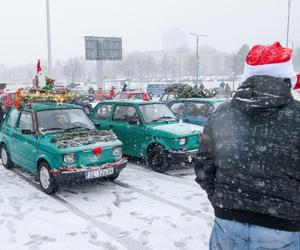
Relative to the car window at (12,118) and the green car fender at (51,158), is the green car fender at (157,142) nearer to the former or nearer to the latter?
the green car fender at (51,158)

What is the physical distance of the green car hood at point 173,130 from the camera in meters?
8.58

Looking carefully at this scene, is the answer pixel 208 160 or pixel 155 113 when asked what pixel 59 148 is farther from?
pixel 208 160

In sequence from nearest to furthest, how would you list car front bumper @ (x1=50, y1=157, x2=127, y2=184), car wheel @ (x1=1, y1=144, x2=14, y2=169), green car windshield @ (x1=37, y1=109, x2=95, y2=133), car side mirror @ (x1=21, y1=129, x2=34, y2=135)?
car front bumper @ (x1=50, y1=157, x2=127, y2=184) → car side mirror @ (x1=21, y1=129, x2=34, y2=135) → green car windshield @ (x1=37, y1=109, x2=95, y2=133) → car wheel @ (x1=1, y1=144, x2=14, y2=169)

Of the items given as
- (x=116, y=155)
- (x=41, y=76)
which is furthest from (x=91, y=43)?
(x=116, y=155)

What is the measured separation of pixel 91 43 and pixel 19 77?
527 feet

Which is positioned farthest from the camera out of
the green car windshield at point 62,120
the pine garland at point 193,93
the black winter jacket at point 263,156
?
the pine garland at point 193,93

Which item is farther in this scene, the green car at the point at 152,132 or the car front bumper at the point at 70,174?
the green car at the point at 152,132

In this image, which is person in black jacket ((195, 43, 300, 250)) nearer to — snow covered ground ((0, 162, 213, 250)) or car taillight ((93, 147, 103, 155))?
snow covered ground ((0, 162, 213, 250))

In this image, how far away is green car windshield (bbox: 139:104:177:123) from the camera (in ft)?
30.7

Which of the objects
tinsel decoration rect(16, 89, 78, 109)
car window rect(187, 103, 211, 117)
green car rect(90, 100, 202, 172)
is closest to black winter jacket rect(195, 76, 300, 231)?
green car rect(90, 100, 202, 172)

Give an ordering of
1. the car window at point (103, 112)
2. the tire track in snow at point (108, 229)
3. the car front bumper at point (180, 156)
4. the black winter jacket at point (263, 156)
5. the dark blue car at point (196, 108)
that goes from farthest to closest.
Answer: the dark blue car at point (196, 108) → the car window at point (103, 112) → the car front bumper at point (180, 156) → the tire track in snow at point (108, 229) → the black winter jacket at point (263, 156)

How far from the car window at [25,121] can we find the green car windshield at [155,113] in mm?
2775

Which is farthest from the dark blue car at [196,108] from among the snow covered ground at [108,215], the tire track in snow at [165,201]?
the tire track in snow at [165,201]

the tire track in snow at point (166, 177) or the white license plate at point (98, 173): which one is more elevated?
the white license plate at point (98, 173)
